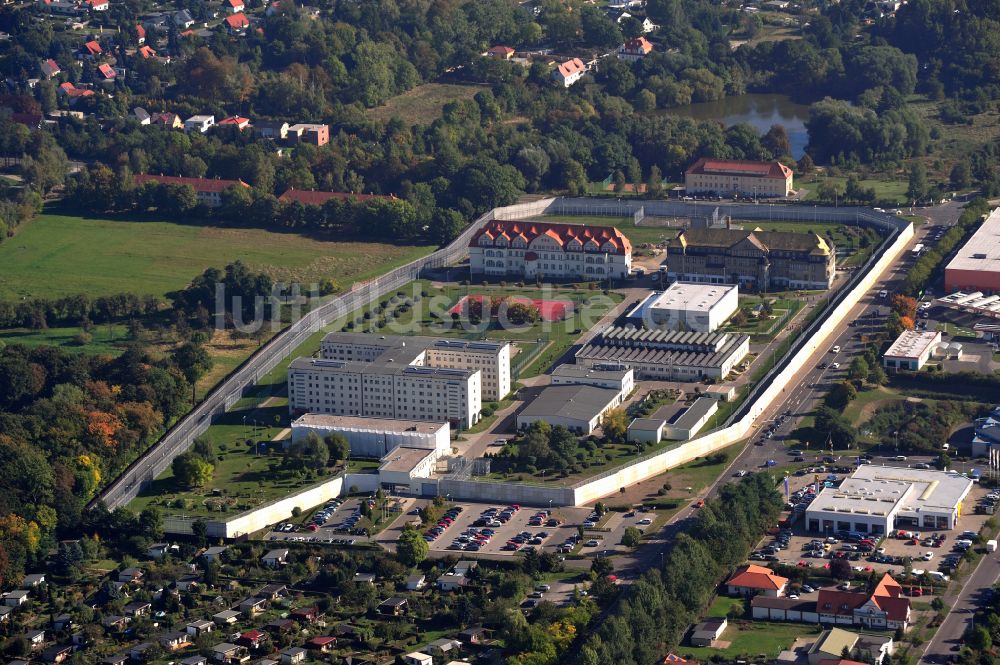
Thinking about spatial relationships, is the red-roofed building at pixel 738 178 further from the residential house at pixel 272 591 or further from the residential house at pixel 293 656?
the residential house at pixel 293 656

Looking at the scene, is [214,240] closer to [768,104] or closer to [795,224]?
[795,224]

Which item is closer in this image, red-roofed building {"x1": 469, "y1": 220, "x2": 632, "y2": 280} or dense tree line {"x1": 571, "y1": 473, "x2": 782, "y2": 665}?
dense tree line {"x1": 571, "y1": 473, "x2": 782, "y2": 665}

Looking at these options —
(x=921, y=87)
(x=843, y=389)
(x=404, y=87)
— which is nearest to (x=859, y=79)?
(x=921, y=87)

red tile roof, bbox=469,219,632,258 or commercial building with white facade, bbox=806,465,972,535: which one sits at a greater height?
red tile roof, bbox=469,219,632,258

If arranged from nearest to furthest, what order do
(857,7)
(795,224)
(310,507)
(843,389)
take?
1. (310,507)
2. (843,389)
3. (795,224)
4. (857,7)

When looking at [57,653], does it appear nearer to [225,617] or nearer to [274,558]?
[225,617]

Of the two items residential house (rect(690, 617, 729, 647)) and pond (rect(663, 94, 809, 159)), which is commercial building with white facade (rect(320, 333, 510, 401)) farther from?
pond (rect(663, 94, 809, 159))

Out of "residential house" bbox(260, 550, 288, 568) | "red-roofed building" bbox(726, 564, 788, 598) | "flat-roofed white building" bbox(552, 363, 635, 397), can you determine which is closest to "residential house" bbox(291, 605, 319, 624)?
"residential house" bbox(260, 550, 288, 568)
